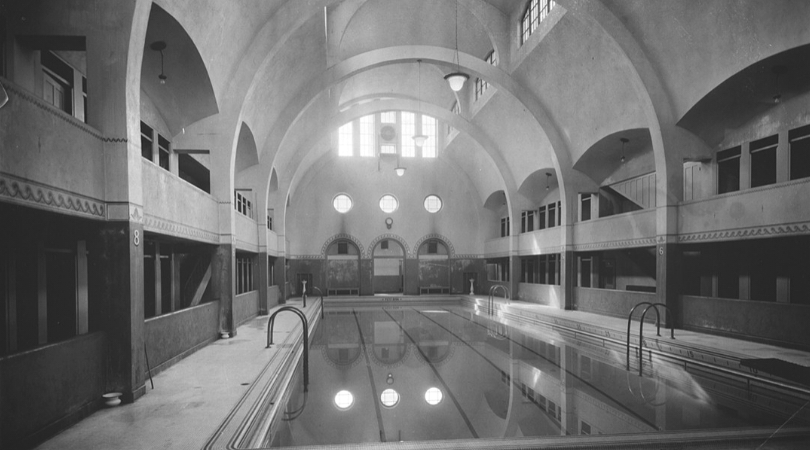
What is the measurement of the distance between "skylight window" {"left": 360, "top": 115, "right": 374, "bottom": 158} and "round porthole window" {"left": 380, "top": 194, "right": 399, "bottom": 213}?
2.39 metres

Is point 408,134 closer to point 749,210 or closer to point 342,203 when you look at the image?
point 342,203

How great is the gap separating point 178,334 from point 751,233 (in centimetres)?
1116

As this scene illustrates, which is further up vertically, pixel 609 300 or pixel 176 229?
pixel 176 229

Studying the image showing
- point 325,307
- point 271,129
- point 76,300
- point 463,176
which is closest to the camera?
point 76,300

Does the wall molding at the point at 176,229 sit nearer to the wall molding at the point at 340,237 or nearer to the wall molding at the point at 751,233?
the wall molding at the point at 751,233

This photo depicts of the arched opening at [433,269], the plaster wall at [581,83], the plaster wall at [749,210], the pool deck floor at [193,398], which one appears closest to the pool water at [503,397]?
the pool deck floor at [193,398]

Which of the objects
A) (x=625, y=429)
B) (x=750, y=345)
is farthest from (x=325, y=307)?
(x=625, y=429)

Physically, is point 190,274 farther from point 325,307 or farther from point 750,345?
point 750,345

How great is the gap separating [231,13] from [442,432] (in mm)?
8338

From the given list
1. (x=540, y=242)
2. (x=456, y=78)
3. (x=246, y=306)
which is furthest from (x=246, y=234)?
(x=540, y=242)

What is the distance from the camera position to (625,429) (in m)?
5.53

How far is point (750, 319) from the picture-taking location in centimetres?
1041

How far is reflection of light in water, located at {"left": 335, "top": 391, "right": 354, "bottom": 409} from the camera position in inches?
264

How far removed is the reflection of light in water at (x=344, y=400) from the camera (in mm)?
6715
